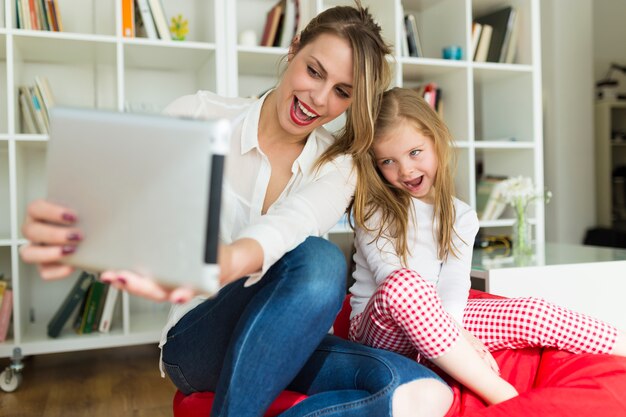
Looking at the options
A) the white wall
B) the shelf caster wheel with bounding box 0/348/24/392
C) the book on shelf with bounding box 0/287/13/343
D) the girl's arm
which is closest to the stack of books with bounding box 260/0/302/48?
the girl's arm

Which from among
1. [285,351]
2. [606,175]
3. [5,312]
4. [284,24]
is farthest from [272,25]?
[606,175]

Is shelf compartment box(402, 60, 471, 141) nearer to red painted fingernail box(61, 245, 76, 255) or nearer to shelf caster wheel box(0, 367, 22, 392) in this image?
shelf caster wheel box(0, 367, 22, 392)

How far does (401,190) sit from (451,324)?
0.46 meters

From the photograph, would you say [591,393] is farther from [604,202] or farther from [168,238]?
[604,202]

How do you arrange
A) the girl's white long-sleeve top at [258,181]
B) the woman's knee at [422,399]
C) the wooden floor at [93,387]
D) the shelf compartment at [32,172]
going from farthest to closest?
the shelf compartment at [32,172]
the wooden floor at [93,387]
the girl's white long-sleeve top at [258,181]
the woman's knee at [422,399]

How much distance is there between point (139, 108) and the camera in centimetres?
257

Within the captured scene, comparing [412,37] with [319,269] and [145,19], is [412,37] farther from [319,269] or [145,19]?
[319,269]

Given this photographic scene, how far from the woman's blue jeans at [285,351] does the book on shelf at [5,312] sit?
Answer: 136 cm

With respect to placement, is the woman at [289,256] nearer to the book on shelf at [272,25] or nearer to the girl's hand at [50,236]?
the girl's hand at [50,236]

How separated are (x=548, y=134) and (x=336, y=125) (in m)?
2.21

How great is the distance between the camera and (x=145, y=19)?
247 cm

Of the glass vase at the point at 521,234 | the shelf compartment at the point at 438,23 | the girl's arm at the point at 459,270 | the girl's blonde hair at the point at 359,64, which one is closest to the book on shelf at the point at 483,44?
Result: the shelf compartment at the point at 438,23

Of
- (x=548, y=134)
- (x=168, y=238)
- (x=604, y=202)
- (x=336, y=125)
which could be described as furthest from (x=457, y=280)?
(x=604, y=202)

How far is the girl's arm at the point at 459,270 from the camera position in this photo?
1.50 metres
